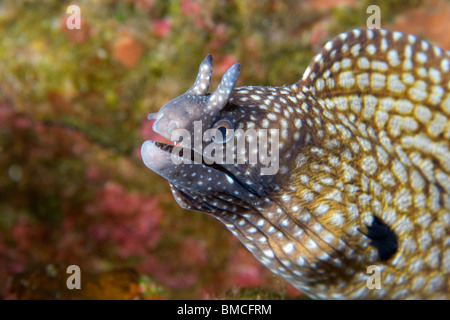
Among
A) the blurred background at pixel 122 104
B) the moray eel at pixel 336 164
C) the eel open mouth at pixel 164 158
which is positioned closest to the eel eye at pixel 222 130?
the moray eel at pixel 336 164

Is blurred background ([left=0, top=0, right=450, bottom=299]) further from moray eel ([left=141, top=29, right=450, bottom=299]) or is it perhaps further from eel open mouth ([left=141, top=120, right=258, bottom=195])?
eel open mouth ([left=141, top=120, right=258, bottom=195])

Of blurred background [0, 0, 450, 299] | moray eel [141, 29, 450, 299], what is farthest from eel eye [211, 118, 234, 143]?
blurred background [0, 0, 450, 299]

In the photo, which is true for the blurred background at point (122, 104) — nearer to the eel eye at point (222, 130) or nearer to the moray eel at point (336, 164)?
the moray eel at point (336, 164)

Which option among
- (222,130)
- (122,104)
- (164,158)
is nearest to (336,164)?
(222,130)

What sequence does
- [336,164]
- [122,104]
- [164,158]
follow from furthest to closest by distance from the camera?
[122,104]
[336,164]
[164,158]

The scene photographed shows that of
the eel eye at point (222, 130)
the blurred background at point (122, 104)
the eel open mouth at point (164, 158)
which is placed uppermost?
the blurred background at point (122, 104)

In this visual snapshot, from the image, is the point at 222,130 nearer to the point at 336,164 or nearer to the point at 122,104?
the point at 336,164

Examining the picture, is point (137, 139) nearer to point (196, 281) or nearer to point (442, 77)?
point (196, 281)

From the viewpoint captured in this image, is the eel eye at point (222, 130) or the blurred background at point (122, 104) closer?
the eel eye at point (222, 130)
